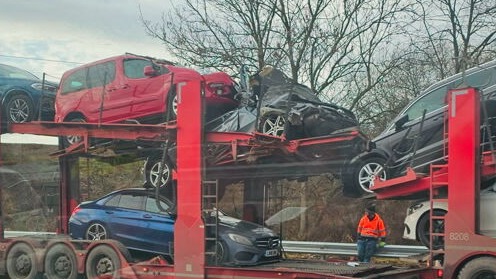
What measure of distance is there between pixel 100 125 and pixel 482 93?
3.62 meters

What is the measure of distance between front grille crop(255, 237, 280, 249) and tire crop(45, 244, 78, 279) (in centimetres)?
195

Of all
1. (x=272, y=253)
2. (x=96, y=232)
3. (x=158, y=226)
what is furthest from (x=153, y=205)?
(x=272, y=253)

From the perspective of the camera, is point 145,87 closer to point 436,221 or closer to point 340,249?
point 340,249

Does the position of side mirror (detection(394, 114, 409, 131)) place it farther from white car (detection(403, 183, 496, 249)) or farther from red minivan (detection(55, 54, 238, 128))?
red minivan (detection(55, 54, 238, 128))

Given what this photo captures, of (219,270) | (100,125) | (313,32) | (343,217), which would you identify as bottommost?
(219,270)

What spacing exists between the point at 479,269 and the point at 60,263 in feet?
13.7

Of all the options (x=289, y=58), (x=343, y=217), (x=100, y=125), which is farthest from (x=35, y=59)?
(x=343, y=217)

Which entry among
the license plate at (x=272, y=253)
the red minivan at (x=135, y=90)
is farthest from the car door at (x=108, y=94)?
the license plate at (x=272, y=253)

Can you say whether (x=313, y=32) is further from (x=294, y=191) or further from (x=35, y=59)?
(x=35, y=59)

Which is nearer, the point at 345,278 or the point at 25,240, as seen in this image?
the point at 345,278

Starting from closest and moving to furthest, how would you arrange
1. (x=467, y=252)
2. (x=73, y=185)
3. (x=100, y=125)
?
(x=467, y=252)
(x=100, y=125)
(x=73, y=185)

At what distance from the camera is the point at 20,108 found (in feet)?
22.8

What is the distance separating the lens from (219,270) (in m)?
5.95

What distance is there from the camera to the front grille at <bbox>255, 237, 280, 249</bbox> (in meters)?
6.21
